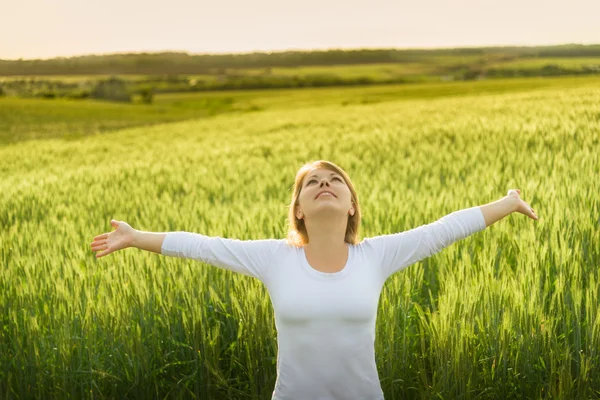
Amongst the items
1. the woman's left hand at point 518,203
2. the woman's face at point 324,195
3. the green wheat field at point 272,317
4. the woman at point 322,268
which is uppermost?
the woman's face at point 324,195

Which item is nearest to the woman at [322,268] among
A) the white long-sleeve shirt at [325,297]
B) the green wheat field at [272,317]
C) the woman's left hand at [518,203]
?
the white long-sleeve shirt at [325,297]

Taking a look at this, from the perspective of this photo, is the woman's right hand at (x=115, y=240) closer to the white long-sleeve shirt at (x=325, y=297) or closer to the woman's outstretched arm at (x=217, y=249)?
the woman's outstretched arm at (x=217, y=249)

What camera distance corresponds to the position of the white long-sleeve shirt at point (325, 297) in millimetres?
2277

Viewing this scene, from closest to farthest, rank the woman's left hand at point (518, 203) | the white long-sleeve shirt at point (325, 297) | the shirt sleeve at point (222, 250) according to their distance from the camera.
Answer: the white long-sleeve shirt at point (325, 297) < the shirt sleeve at point (222, 250) < the woman's left hand at point (518, 203)

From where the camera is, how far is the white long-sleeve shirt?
7.47 feet

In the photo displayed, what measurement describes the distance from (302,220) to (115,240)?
26.7 inches

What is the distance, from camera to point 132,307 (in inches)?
123

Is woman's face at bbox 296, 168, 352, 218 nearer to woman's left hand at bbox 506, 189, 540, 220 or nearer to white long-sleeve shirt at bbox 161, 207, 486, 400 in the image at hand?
white long-sleeve shirt at bbox 161, 207, 486, 400

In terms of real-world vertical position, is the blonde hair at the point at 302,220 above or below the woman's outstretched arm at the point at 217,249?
above

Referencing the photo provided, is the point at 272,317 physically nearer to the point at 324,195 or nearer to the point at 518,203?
the point at 324,195

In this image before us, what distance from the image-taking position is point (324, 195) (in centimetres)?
233

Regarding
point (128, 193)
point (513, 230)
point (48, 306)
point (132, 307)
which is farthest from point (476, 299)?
point (128, 193)

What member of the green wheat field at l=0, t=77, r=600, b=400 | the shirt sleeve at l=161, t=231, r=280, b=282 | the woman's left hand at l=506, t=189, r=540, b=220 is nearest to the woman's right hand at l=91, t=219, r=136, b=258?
the shirt sleeve at l=161, t=231, r=280, b=282

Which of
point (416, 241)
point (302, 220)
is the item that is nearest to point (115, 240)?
point (302, 220)
